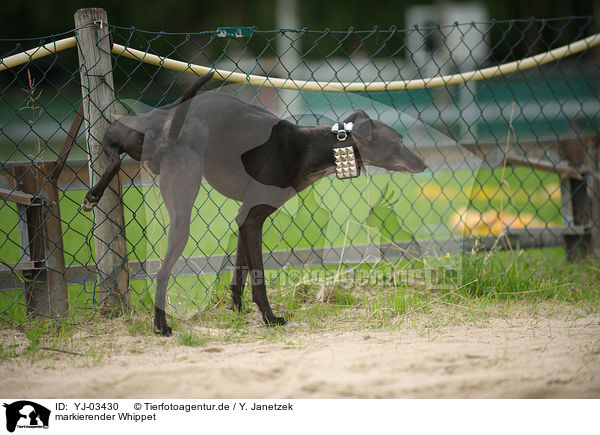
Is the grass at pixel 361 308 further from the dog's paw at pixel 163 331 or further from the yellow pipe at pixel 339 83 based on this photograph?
the yellow pipe at pixel 339 83

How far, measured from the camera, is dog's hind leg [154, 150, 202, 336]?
2404 mm

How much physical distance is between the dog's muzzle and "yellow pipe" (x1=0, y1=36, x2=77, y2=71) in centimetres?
140

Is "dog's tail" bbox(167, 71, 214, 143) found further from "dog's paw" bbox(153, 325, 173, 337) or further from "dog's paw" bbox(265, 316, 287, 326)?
"dog's paw" bbox(265, 316, 287, 326)

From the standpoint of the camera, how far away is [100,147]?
2.77m

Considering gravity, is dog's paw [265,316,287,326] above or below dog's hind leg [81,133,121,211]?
below

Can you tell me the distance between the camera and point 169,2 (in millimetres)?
18234

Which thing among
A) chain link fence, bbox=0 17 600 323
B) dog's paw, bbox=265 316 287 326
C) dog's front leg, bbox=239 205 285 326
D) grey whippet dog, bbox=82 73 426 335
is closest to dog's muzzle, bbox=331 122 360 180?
grey whippet dog, bbox=82 73 426 335

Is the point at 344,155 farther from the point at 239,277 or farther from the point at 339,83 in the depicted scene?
the point at 339,83

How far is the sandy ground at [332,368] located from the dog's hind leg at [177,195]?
37 centimetres

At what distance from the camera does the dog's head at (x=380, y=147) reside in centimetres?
261

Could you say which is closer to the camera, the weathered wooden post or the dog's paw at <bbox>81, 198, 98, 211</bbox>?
the dog's paw at <bbox>81, 198, 98, 211</bbox>
